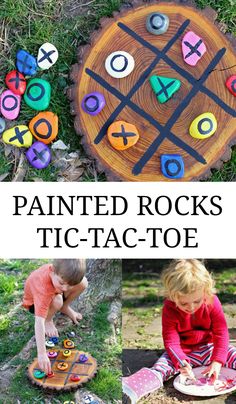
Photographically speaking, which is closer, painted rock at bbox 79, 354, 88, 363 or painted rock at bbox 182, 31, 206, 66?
painted rock at bbox 79, 354, 88, 363

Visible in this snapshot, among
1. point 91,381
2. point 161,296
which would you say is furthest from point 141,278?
point 91,381

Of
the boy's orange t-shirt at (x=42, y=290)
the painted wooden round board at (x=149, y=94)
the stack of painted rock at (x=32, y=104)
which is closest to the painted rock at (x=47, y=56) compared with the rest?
the stack of painted rock at (x=32, y=104)

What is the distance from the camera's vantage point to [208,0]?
239 cm

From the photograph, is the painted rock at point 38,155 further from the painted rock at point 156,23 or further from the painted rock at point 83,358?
the painted rock at point 83,358

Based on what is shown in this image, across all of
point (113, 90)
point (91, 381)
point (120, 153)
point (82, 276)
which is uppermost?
point (113, 90)

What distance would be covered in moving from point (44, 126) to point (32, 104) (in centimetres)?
10

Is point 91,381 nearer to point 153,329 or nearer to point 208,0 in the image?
point 153,329

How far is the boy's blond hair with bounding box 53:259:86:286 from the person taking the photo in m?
2.13

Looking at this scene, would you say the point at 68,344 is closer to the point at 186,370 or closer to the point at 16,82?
the point at 186,370

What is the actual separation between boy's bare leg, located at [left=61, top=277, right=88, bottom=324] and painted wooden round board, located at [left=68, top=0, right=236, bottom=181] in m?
0.43

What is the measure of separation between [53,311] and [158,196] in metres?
0.59

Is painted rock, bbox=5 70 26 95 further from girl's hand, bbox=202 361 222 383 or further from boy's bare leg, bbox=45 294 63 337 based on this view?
girl's hand, bbox=202 361 222 383

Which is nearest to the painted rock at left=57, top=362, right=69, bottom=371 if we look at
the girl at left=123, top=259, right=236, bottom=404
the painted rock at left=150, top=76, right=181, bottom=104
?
the girl at left=123, top=259, right=236, bottom=404

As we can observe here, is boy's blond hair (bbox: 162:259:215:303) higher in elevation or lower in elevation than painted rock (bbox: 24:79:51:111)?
lower
